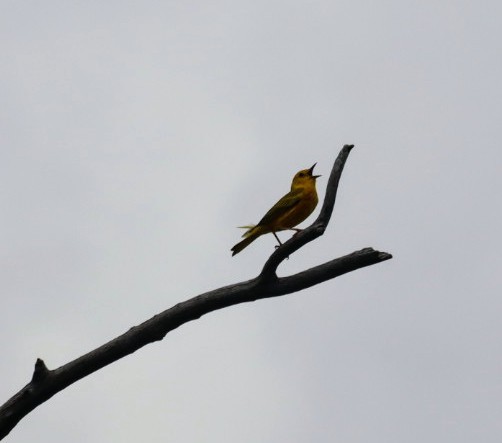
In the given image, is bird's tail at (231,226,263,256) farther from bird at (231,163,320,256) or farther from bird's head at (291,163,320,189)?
bird's head at (291,163,320,189)

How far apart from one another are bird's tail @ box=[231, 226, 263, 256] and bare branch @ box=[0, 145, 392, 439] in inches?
137

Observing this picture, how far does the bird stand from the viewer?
11852 millimetres

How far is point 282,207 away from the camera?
1180cm

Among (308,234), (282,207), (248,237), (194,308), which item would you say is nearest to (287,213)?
(282,207)

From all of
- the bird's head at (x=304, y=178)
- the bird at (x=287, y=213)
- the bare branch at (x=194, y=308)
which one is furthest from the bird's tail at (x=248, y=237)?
the bare branch at (x=194, y=308)

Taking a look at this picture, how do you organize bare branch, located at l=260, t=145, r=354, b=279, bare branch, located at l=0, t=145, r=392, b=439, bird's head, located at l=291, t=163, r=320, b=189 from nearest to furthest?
bare branch, located at l=0, t=145, r=392, b=439 → bare branch, located at l=260, t=145, r=354, b=279 → bird's head, located at l=291, t=163, r=320, b=189

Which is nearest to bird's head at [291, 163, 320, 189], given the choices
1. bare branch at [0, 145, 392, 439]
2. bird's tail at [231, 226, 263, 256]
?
bird's tail at [231, 226, 263, 256]

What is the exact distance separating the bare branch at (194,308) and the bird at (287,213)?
320cm

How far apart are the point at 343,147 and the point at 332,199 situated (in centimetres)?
62

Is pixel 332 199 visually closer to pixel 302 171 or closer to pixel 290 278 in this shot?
pixel 290 278

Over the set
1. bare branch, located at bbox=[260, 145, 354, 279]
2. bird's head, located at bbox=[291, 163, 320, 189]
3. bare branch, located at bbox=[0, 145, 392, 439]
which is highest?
bird's head, located at bbox=[291, 163, 320, 189]

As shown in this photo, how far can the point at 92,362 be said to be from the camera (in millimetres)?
8258

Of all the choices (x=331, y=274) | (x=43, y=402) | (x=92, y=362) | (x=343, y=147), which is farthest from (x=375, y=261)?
(x=43, y=402)

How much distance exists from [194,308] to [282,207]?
370cm
